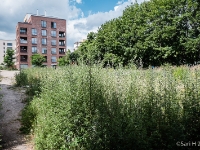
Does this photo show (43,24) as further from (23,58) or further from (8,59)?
(8,59)

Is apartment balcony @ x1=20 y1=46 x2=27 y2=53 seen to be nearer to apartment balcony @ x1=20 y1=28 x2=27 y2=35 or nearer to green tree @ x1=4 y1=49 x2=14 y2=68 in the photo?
apartment balcony @ x1=20 y1=28 x2=27 y2=35

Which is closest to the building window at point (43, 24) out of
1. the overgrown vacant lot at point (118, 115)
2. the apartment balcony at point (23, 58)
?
the apartment balcony at point (23, 58)

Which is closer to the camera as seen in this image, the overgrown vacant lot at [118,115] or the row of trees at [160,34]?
the overgrown vacant lot at [118,115]

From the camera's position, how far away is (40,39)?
5572cm

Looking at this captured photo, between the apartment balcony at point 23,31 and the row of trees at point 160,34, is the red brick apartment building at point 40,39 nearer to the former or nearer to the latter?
the apartment balcony at point 23,31

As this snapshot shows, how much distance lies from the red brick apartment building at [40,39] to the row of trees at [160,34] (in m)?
32.7

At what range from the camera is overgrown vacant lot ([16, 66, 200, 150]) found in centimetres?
407

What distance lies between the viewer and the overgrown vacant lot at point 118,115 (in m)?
4.07

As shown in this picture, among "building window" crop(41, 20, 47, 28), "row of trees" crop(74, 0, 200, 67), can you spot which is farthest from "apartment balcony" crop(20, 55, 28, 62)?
"row of trees" crop(74, 0, 200, 67)

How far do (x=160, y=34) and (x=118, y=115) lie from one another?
2118 centimetres

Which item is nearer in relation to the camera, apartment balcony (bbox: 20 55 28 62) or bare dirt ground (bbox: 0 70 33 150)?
bare dirt ground (bbox: 0 70 33 150)

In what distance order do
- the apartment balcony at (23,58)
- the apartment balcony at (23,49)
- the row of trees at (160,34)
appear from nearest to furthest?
the row of trees at (160,34) → the apartment balcony at (23,49) → the apartment balcony at (23,58)

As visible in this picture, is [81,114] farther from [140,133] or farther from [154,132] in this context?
[154,132]

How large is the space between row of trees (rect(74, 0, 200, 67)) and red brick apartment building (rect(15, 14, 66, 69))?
32.7 m
